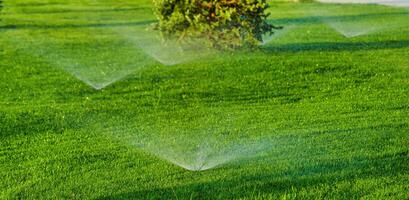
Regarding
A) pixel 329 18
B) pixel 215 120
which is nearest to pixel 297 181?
pixel 215 120

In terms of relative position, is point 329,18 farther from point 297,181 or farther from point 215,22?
point 297,181

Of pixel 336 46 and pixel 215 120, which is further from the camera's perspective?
pixel 336 46

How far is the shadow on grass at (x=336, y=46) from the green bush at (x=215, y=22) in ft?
5.40

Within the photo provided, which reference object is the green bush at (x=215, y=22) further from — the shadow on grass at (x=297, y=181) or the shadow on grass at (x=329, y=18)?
the shadow on grass at (x=329, y=18)

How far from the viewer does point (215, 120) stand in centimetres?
962

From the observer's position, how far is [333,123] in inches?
367

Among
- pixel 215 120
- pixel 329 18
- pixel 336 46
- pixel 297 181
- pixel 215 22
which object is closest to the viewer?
pixel 297 181

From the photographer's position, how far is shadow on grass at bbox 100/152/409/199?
6.64 metres

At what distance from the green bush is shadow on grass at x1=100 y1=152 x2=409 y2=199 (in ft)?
24.0

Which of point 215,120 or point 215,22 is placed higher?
point 215,22

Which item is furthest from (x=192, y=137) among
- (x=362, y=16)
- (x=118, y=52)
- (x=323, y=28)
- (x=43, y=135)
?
(x=362, y=16)

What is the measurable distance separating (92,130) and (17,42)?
11.6m

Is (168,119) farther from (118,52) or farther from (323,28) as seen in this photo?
(323,28)

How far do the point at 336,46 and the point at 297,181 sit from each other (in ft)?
37.5
